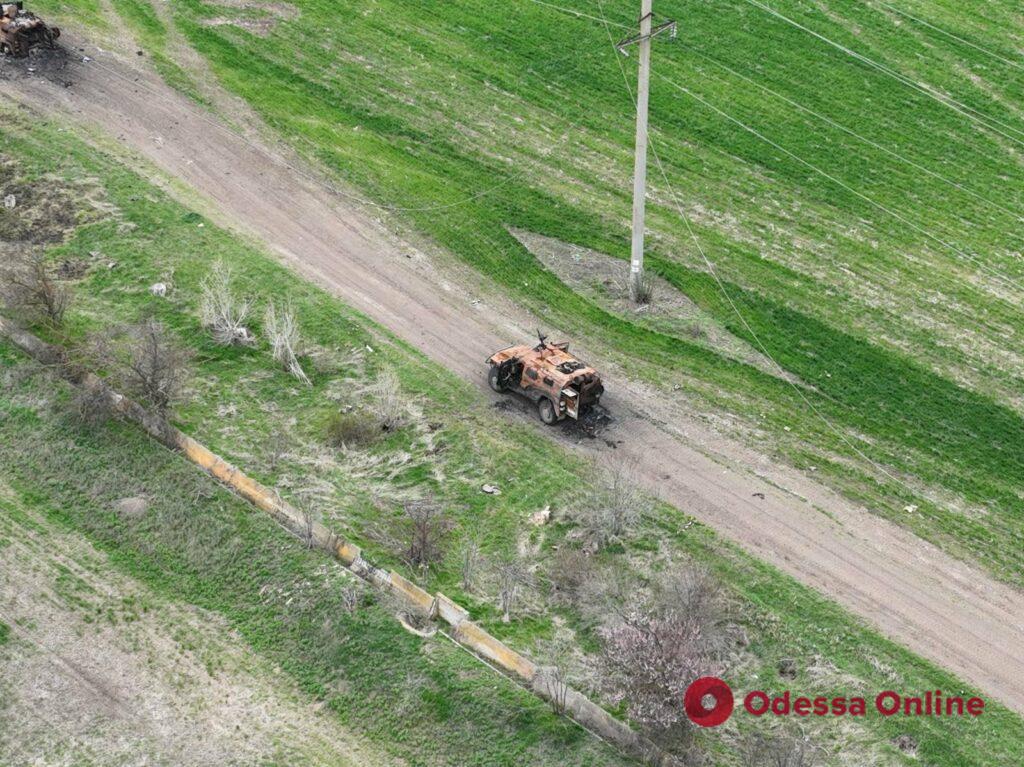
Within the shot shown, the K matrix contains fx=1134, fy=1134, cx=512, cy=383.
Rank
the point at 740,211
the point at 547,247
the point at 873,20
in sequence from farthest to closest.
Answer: the point at 873,20, the point at 740,211, the point at 547,247

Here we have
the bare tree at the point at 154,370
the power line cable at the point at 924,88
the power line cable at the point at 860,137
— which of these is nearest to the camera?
the bare tree at the point at 154,370

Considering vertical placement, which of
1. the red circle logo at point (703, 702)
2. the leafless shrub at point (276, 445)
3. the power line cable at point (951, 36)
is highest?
the power line cable at point (951, 36)

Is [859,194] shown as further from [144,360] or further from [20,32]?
[20,32]

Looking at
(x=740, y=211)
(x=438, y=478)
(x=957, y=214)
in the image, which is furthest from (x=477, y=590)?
(x=957, y=214)

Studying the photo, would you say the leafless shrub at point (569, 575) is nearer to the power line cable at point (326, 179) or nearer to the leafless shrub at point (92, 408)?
the leafless shrub at point (92, 408)

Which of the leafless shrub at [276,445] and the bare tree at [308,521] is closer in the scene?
the bare tree at [308,521]

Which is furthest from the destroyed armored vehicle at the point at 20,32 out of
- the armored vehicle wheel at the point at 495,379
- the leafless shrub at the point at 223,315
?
the armored vehicle wheel at the point at 495,379

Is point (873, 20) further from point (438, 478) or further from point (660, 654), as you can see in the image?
point (660, 654)
